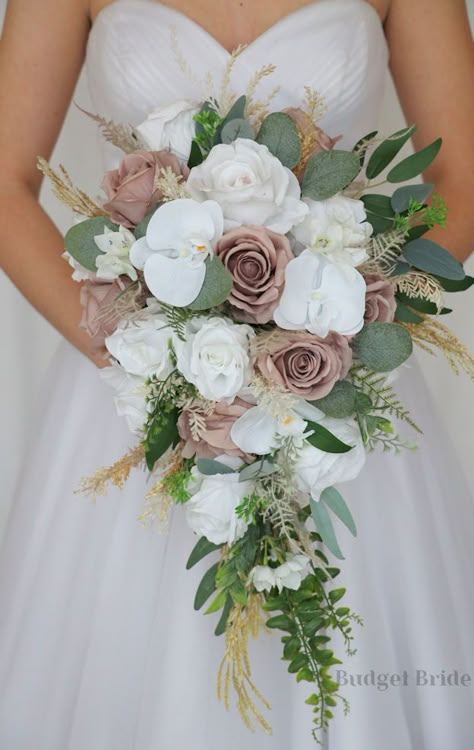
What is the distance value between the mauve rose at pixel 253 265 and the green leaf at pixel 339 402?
0.11 m

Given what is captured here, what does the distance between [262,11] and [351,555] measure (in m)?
0.77

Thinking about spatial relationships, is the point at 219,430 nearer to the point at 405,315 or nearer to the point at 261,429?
the point at 261,429

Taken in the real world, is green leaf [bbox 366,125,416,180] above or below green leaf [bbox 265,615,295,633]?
above

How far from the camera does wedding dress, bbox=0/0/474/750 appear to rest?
3.41 feet

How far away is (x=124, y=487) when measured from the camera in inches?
45.4

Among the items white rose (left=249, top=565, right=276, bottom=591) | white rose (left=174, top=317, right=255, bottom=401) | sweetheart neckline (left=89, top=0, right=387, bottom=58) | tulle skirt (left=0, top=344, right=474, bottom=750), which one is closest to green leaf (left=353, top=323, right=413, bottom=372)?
white rose (left=174, top=317, right=255, bottom=401)

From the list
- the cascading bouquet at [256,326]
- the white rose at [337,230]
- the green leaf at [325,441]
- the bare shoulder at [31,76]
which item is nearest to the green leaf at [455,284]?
the cascading bouquet at [256,326]

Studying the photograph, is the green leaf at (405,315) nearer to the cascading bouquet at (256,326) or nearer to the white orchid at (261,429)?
the cascading bouquet at (256,326)

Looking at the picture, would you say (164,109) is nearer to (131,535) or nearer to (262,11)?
(262,11)

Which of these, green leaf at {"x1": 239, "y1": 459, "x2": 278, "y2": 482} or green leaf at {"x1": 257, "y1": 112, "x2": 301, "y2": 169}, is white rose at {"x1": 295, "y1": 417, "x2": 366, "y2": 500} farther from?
green leaf at {"x1": 257, "y1": 112, "x2": 301, "y2": 169}

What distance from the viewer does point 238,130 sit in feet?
2.85

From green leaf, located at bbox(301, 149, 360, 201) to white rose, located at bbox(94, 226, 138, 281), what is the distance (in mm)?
182

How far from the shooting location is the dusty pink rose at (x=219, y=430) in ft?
2.76

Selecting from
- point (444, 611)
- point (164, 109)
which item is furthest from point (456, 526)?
point (164, 109)
